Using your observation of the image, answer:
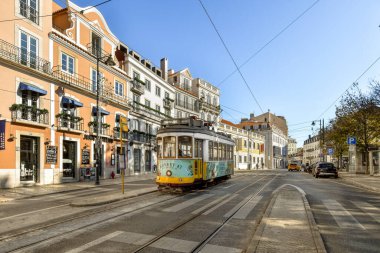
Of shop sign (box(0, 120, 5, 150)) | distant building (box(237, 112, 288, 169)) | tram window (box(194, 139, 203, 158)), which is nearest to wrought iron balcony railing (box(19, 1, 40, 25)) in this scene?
shop sign (box(0, 120, 5, 150))

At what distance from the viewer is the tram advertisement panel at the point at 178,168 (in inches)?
580

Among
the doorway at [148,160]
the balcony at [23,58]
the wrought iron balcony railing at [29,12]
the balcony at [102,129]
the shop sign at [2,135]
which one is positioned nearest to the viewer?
the shop sign at [2,135]

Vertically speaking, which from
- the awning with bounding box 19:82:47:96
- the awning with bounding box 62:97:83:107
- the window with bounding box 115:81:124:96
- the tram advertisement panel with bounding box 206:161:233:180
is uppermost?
the window with bounding box 115:81:124:96

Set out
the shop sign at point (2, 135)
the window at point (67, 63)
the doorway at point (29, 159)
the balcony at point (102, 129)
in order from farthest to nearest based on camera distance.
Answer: the balcony at point (102, 129), the window at point (67, 63), the doorway at point (29, 159), the shop sign at point (2, 135)

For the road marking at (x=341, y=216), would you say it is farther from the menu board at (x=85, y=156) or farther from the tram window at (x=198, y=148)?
the menu board at (x=85, y=156)

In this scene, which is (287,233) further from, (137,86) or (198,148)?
(137,86)

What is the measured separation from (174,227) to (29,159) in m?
16.6

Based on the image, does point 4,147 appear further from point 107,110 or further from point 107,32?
point 107,32

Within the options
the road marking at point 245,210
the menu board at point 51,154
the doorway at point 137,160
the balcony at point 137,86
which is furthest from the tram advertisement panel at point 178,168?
the balcony at point 137,86

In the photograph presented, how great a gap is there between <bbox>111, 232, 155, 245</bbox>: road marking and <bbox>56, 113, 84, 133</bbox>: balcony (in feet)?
58.8

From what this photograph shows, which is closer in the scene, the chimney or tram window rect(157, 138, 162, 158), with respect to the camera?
tram window rect(157, 138, 162, 158)

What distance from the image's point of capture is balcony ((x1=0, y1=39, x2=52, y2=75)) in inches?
739

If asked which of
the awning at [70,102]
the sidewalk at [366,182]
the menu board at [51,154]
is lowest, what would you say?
the sidewalk at [366,182]

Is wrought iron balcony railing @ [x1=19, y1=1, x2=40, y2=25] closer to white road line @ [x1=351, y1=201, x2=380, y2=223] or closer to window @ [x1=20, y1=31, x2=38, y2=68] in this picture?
window @ [x1=20, y1=31, x2=38, y2=68]
